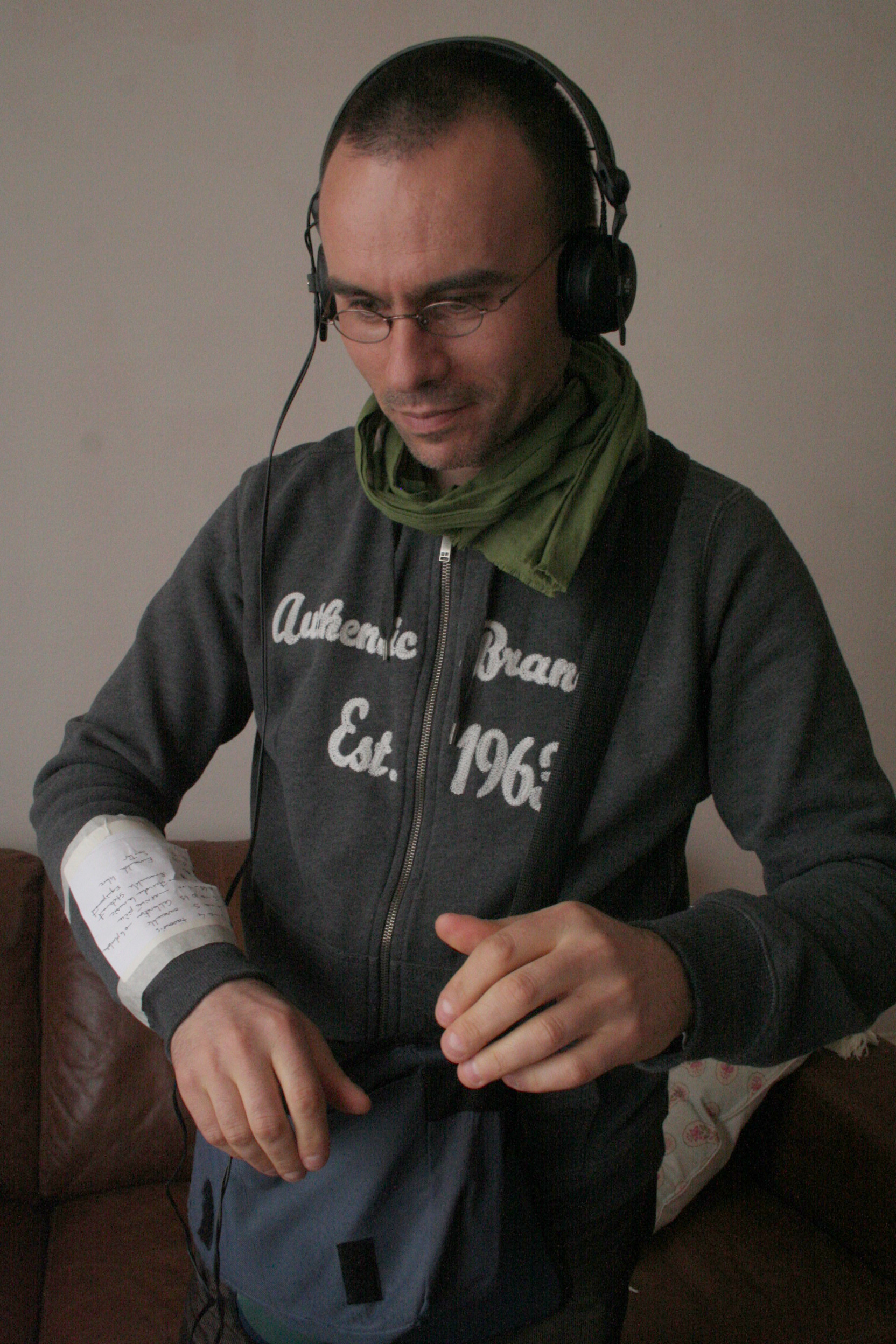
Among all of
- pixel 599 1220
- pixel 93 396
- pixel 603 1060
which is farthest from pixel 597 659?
pixel 93 396

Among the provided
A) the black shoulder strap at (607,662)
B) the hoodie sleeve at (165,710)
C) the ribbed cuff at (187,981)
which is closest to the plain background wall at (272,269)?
the hoodie sleeve at (165,710)

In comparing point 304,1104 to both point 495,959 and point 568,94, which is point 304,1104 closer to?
point 495,959

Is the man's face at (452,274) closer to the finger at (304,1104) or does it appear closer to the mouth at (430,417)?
the mouth at (430,417)

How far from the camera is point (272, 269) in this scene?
1.61m

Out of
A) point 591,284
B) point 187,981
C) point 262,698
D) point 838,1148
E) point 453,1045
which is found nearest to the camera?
point 453,1045

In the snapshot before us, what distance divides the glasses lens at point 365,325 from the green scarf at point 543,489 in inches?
3.4

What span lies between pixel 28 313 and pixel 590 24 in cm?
110

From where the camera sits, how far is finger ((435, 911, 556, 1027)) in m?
0.52

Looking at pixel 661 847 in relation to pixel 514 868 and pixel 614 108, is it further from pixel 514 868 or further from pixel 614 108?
pixel 614 108

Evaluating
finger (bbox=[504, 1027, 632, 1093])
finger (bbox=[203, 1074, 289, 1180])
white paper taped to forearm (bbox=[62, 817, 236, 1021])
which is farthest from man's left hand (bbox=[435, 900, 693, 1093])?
white paper taped to forearm (bbox=[62, 817, 236, 1021])

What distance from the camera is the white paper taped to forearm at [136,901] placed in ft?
2.16

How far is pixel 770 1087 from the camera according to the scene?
164 centimetres

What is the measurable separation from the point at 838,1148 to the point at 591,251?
1475mm

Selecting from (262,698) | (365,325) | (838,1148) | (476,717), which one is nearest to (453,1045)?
(476,717)
